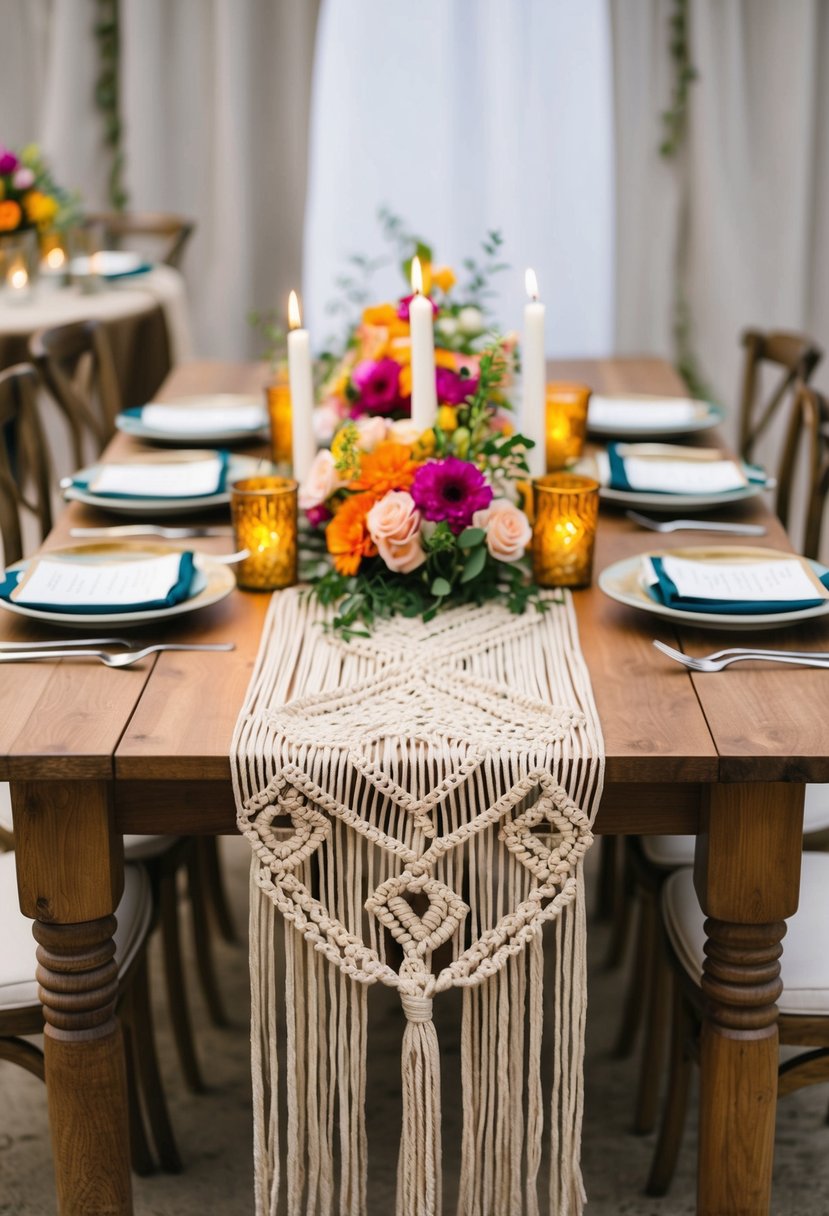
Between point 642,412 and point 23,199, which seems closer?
point 642,412

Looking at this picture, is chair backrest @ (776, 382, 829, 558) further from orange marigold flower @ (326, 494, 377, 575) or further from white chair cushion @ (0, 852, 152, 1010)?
white chair cushion @ (0, 852, 152, 1010)

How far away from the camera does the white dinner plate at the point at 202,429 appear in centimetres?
218

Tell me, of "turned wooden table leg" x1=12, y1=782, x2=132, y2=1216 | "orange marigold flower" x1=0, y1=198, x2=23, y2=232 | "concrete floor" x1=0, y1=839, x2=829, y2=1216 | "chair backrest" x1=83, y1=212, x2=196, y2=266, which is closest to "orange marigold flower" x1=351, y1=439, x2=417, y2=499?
"turned wooden table leg" x1=12, y1=782, x2=132, y2=1216

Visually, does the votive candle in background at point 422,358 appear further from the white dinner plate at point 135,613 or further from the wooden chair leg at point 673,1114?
the wooden chair leg at point 673,1114

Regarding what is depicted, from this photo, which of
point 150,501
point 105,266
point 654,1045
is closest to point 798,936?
point 654,1045

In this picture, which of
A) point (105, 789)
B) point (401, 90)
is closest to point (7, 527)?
point (105, 789)

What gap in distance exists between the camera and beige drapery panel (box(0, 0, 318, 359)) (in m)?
4.40

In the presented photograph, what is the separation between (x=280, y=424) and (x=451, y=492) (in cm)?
58

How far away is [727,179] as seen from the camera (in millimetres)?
4465

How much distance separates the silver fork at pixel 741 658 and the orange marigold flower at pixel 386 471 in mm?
328

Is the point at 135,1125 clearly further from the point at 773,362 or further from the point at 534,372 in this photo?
the point at 773,362

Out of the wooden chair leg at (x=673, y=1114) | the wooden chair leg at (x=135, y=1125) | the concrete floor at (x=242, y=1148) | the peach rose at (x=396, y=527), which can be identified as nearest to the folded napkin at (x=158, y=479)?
the peach rose at (x=396, y=527)

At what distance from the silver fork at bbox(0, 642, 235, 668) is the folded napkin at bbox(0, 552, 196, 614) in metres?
0.05

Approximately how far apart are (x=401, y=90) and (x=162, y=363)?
1.43 m
